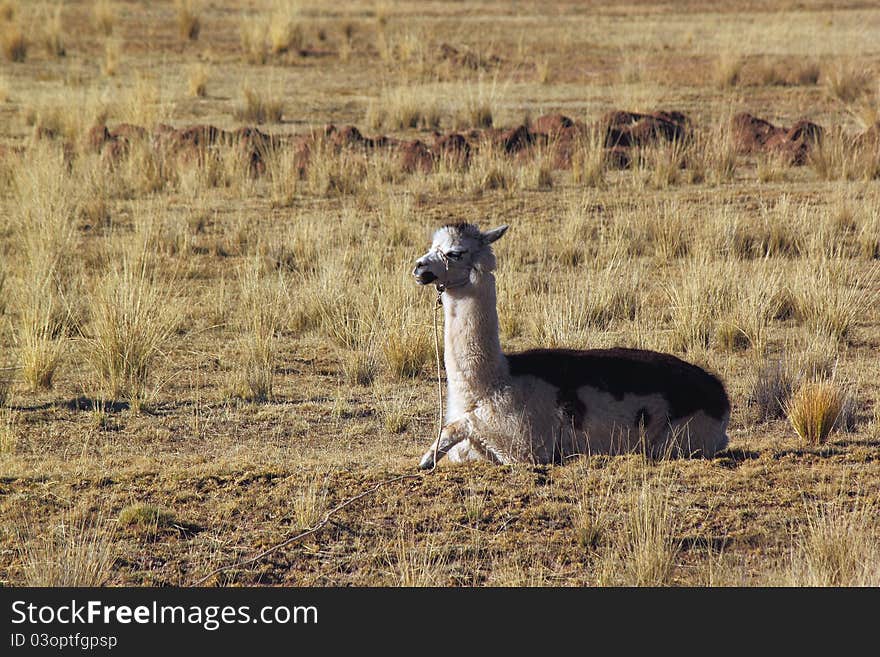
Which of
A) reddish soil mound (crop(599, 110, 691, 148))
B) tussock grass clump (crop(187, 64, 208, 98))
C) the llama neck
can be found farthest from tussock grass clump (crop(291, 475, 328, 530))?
tussock grass clump (crop(187, 64, 208, 98))

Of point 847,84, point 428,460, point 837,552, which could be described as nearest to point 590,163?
point 847,84

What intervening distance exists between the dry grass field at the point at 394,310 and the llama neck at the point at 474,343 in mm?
431

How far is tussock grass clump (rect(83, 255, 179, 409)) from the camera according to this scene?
9.05m

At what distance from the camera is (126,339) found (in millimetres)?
9273

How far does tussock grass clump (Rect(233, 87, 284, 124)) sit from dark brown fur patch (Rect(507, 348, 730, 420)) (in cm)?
1326

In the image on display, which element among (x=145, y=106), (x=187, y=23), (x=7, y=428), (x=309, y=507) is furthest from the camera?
(x=187, y=23)

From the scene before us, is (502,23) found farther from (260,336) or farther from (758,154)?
(260,336)

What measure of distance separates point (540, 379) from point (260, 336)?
3.61m

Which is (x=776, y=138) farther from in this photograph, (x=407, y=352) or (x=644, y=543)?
(x=644, y=543)

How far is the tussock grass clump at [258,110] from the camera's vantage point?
19422 mm

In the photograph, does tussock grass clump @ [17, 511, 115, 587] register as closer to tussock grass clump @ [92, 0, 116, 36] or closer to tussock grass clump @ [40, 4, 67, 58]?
tussock grass clump @ [40, 4, 67, 58]

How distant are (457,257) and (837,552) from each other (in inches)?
87.9

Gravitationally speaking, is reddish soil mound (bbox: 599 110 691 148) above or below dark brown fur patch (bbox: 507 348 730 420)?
above

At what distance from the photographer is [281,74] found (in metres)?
23.9
